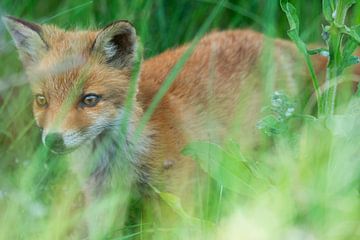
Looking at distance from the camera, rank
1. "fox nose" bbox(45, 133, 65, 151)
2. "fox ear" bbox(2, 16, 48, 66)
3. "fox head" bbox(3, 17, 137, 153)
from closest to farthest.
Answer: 1. "fox nose" bbox(45, 133, 65, 151)
2. "fox head" bbox(3, 17, 137, 153)
3. "fox ear" bbox(2, 16, 48, 66)

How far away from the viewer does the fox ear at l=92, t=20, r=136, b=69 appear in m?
3.66

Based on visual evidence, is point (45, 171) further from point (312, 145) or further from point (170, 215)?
point (312, 145)

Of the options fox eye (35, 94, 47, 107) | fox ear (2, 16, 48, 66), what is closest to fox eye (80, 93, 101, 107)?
fox eye (35, 94, 47, 107)

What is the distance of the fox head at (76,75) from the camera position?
3514 mm

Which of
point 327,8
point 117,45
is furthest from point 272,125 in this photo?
point 117,45

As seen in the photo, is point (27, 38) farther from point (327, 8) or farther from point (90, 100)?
point (327, 8)

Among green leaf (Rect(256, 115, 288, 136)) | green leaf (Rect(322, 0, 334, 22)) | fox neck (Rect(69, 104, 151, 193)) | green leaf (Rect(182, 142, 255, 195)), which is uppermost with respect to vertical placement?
green leaf (Rect(322, 0, 334, 22))

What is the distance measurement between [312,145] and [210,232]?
499 millimetres

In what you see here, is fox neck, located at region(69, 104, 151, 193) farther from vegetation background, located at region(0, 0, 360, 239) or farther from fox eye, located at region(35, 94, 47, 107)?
fox eye, located at region(35, 94, 47, 107)

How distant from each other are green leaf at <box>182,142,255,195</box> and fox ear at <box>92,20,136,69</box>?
764mm

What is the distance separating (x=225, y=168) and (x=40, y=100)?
110cm

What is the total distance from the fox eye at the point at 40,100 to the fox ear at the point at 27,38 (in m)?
0.25

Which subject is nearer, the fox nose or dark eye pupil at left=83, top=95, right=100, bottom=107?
the fox nose

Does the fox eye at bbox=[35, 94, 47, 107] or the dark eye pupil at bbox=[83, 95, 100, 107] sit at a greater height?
the dark eye pupil at bbox=[83, 95, 100, 107]
